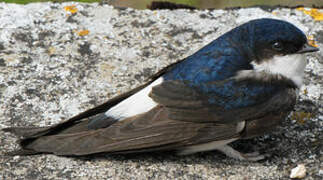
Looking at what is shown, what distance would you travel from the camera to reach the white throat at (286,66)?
3.04 m

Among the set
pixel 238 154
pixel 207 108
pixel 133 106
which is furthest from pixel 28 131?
pixel 238 154

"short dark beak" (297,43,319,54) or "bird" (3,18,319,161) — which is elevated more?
"short dark beak" (297,43,319,54)

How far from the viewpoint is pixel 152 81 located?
10.7 ft

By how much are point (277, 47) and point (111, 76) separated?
1205 mm

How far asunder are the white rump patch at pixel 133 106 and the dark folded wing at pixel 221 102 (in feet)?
0.31

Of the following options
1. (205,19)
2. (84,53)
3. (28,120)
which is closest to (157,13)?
(205,19)

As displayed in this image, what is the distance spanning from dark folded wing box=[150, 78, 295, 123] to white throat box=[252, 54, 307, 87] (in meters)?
0.12

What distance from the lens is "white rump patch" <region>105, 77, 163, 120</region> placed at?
3020 millimetres

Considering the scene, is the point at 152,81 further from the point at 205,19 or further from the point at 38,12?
the point at 38,12

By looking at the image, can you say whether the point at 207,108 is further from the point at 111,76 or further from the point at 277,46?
the point at 111,76

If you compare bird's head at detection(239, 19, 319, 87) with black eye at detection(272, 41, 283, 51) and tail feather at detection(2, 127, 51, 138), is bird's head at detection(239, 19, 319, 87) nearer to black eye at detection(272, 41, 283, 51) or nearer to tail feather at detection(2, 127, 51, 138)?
black eye at detection(272, 41, 283, 51)

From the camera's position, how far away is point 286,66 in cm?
307

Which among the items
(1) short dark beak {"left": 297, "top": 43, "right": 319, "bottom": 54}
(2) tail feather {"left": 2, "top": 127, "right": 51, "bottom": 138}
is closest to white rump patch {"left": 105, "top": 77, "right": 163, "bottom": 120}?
(2) tail feather {"left": 2, "top": 127, "right": 51, "bottom": 138}

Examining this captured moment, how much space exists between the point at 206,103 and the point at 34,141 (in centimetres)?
93
